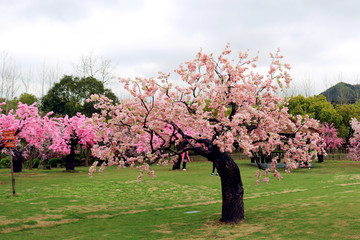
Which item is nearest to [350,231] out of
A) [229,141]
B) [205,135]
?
[229,141]

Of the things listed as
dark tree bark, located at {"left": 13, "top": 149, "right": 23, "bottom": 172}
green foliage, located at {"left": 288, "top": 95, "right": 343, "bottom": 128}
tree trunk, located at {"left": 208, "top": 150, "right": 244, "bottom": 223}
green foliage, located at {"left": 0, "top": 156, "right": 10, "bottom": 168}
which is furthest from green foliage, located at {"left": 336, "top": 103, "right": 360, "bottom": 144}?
tree trunk, located at {"left": 208, "top": 150, "right": 244, "bottom": 223}

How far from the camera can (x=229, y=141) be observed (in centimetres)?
993

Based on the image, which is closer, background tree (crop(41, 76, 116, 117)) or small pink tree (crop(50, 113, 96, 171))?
small pink tree (crop(50, 113, 96, 171))

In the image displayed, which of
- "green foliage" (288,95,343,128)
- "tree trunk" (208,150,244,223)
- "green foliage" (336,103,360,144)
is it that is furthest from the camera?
"green foliage" (336,103,360,144)

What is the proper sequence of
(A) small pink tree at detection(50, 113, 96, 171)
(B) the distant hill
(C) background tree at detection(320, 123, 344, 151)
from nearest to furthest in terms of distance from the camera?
(A) small pink tree at detection(50, 113, 96, 171) → (C) background tree at detection(320, 123, 344, 151) → (B) the distant hill

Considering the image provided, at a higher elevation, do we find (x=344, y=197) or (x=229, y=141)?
(x=229, y=141)

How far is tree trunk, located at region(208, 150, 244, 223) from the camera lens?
11242 millimetres

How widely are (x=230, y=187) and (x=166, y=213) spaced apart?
11.4ft

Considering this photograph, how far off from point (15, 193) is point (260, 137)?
1304 centimetres

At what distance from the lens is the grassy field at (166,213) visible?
9.98 meters

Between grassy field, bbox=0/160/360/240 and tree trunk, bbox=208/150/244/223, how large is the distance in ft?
1.45

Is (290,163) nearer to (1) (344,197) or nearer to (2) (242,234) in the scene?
(2) (242,234)

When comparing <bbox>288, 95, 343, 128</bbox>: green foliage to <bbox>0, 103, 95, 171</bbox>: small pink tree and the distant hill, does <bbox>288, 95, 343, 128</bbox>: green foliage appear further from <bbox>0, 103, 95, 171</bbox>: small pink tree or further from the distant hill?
<bbox>0, 103, 95, 171</bbox>: small pink tree

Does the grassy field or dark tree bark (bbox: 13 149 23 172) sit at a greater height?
dark tree bark (bbox: 13 149 23 172)
